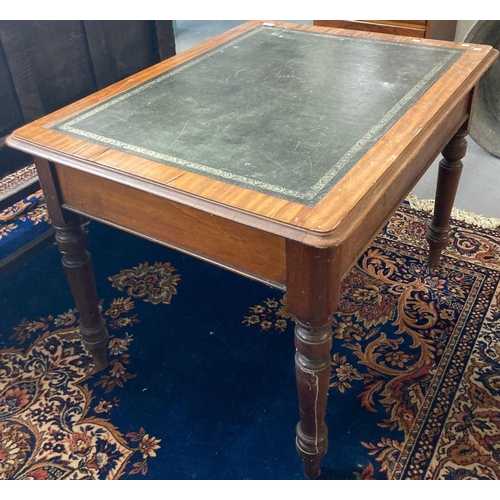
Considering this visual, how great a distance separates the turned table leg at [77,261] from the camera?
3.87 feet

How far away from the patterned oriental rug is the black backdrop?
1.70ft

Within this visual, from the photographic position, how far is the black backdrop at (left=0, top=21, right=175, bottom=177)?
5.07 feet

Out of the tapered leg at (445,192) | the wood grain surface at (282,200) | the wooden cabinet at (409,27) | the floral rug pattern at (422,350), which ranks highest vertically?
the wood grain surface at (282,200)

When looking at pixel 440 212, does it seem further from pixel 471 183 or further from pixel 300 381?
pixel 300 381

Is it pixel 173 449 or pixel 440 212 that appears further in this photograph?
pixel 440 212

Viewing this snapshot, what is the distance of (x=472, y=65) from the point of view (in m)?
1.35

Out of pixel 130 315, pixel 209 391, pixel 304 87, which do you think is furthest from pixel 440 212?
pixel 130 315

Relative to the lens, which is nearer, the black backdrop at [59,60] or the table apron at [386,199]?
the table apron at [386,199]

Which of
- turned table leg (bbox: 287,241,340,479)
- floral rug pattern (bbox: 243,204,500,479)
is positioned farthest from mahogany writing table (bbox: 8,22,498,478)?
floral rug pattern (bbox: 243,204,500,479)

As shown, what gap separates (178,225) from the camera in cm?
104

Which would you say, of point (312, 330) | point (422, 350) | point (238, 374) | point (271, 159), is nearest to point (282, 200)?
point (271, 159)

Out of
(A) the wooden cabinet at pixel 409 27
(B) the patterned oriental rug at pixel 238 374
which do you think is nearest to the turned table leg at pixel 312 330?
(B) the patterned oriental rug at pixel 238 374

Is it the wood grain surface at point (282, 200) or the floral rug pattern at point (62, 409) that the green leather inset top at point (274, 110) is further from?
the floral rug pattern at point (62, 409)

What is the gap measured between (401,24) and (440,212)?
1.26 m
